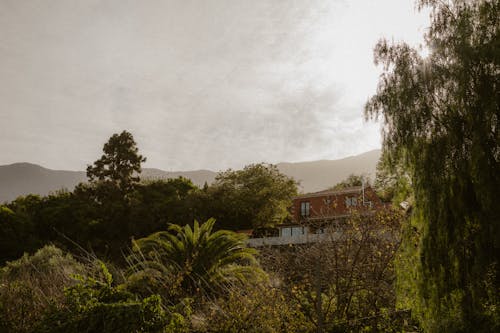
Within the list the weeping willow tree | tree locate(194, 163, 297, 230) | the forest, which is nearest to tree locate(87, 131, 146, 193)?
tree locate(194, 163, 297, 230)

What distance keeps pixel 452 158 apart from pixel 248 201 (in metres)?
30.6

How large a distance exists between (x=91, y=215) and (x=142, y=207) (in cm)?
472

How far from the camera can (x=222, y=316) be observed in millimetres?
10125

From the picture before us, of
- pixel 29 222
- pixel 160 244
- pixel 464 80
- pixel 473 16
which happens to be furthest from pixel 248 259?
pixel 29 222

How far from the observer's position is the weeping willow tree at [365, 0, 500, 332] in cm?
891

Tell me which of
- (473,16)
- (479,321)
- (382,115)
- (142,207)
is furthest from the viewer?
(142,207)

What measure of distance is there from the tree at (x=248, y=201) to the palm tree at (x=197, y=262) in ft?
86.4

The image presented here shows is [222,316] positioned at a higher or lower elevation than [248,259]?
lower

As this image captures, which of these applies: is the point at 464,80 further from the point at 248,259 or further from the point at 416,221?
the point at 248,259

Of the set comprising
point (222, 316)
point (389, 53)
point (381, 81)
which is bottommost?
point (222, 316)

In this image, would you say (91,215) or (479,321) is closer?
(479,321)

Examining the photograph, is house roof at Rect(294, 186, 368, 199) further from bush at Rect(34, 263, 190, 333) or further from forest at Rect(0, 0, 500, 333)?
A: bush at Rect(34, 263, 190, 333)

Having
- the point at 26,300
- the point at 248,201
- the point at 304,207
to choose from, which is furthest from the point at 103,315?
the point at 304,207

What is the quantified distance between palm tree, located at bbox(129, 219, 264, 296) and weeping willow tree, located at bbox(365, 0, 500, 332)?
4.14 meters
